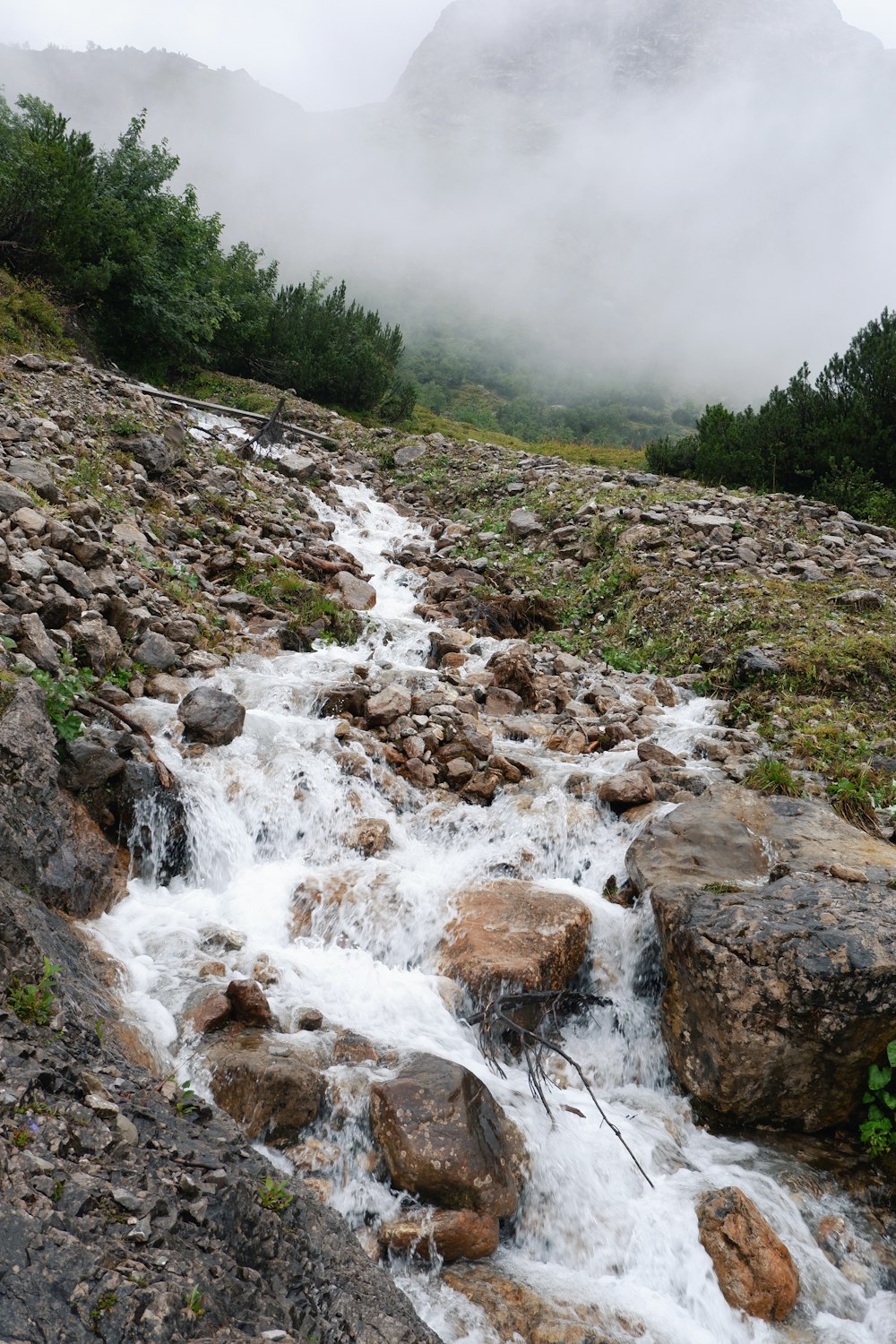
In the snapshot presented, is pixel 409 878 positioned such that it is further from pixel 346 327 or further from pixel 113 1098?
pixel 346 327

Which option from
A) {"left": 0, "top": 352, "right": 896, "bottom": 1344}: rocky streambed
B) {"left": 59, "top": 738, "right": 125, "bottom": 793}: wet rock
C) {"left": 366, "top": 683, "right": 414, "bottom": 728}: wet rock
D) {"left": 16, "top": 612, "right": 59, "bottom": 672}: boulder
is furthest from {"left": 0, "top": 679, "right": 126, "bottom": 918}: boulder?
{"left": 366, "top": 683, "right": 414, "bottom": 728}: wet rock

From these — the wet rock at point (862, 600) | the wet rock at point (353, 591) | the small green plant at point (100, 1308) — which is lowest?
the small green plant at point (100, 1308)

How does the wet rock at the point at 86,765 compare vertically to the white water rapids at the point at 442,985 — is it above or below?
above

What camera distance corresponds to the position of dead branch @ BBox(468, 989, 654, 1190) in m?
4.37

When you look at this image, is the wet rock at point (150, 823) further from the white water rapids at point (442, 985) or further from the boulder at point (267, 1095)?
the boulder at point (267, 1095)

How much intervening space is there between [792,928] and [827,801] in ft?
8.72

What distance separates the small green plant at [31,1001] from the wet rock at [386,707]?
4905 millimetres

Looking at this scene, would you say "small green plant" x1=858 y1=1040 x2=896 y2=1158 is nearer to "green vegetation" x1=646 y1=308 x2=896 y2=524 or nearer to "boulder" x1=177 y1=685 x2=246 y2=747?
"boulder" x1=177 y1=685 x2=246 y2=747

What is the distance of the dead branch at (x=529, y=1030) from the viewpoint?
4.37m

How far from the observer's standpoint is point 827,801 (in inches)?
258

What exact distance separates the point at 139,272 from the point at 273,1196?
764 inches

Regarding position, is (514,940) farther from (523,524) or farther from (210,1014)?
(523,524)

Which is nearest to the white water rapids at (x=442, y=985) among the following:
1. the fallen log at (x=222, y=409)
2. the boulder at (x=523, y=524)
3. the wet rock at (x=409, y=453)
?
the boulder at (x=523, y=524)

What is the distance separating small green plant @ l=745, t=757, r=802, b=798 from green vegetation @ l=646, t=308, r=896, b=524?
977 cm
